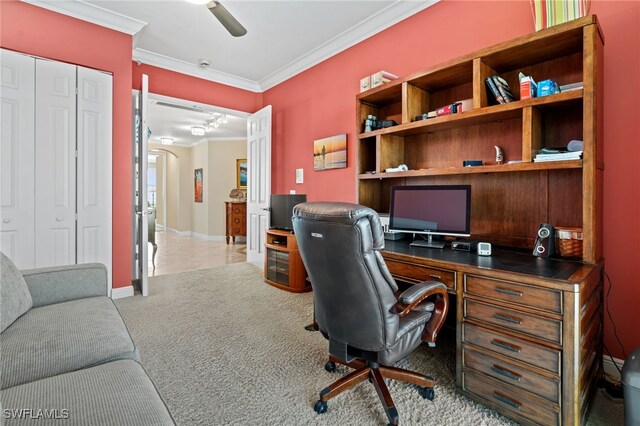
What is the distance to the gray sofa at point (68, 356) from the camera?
88 cm

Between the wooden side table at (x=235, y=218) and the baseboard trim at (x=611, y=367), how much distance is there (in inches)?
264

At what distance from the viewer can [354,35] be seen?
3.54 metres

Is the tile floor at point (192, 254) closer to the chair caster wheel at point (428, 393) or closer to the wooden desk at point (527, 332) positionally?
the chair caster wheel at point (428, 393)

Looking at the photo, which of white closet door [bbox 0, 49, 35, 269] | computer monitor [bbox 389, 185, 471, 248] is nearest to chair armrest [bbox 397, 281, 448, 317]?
computer monitor [bbox 389, 185, 471, 248]

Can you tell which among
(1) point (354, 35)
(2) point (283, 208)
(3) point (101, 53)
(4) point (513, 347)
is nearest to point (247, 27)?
(1) point (354, 35)

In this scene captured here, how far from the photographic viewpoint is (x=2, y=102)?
2832 mm

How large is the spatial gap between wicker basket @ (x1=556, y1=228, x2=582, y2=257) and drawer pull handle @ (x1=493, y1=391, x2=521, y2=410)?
908mm

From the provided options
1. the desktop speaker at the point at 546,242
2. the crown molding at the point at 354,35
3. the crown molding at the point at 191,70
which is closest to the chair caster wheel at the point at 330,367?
the desktop speaker at the point at 546,242

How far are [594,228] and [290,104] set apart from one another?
12.9 feet

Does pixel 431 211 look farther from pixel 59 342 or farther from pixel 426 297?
pixel 59 342

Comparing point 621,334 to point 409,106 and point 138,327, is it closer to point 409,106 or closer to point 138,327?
point 409,106

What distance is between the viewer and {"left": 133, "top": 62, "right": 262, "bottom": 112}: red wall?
13.8ft

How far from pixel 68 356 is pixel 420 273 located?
5.74ft

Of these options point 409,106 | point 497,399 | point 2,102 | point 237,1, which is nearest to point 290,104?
point 237,1
